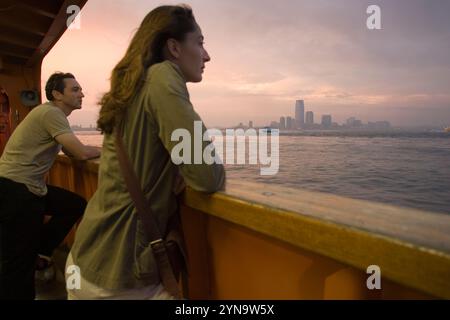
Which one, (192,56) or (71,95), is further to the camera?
(71,95)

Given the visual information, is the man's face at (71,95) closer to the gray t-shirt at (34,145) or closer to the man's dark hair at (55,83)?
the man's dark hair at (55,83)

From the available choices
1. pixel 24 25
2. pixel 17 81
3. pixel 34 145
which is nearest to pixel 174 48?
pixel 34 145

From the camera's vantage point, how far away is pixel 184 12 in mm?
1013

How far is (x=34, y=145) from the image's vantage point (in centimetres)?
188

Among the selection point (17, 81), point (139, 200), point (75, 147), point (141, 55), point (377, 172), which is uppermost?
point (17, 81)

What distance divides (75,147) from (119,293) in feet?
4.37

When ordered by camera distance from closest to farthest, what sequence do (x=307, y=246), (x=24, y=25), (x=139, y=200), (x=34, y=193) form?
(x=307, y=246) < (x=139, y=200) < (x=34, y=193) < (x=24, y=25)

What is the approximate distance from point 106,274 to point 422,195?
13918 millimetres

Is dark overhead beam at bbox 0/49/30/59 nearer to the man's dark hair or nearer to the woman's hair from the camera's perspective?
the man's dark hair

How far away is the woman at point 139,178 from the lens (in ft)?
2.64

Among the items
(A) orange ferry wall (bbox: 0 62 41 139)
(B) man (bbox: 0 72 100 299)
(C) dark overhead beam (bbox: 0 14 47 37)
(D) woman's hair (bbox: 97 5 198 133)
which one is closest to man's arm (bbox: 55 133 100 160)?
(B) man (bbox: 0 72 100 299)

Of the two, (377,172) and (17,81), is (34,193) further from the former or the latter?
(377,172)

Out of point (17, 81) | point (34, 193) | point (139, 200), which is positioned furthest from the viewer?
point (17, 81)
